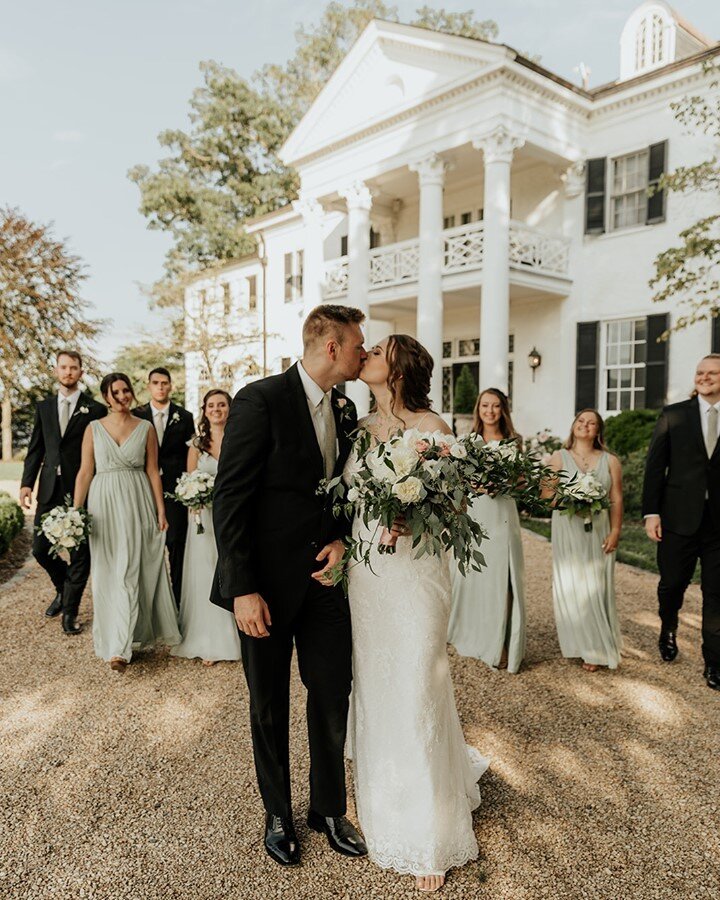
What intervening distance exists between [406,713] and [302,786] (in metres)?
1.11

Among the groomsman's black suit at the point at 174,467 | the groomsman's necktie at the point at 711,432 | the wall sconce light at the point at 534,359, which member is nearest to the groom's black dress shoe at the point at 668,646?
the groomsman's necktie at the point at 711,432

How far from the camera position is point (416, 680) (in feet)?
9.42

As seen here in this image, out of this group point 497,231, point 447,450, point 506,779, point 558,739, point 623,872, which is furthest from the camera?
point 497,231

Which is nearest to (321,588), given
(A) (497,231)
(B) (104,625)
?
(B) (104,625)

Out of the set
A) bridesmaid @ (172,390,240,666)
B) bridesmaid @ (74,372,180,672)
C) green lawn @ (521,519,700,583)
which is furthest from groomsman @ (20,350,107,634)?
green lawn @ (521,519,700,583)

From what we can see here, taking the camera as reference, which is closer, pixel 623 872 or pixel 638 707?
pixel 623 872

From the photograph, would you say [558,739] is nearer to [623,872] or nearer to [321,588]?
[623,872]

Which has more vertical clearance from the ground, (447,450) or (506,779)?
(447,450)

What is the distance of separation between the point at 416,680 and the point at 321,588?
0.57 metres

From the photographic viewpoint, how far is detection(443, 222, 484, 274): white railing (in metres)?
16.0

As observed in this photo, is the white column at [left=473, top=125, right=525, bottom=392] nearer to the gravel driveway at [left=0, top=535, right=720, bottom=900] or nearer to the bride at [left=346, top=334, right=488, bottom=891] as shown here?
the gravel driveway at [left=0, top=535, right=720, bottom=900]

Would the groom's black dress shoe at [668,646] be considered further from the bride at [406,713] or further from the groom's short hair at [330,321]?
the groom's short hair at [330,321]

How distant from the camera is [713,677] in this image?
494cm

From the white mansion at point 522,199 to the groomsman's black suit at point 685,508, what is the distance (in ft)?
31.8
